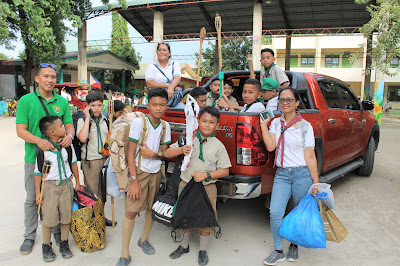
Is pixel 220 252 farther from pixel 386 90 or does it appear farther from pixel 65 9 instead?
pixel 386 90

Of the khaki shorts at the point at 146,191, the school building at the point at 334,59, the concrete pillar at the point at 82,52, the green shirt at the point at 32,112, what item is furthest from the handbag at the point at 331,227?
the school building at the point at 334,59

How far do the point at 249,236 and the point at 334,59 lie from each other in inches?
1477

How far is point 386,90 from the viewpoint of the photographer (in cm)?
3509

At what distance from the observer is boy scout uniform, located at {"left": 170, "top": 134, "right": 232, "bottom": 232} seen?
283cm

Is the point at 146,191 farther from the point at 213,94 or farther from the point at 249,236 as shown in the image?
the point at 213,94

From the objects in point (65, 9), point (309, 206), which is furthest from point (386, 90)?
point (309, 206)

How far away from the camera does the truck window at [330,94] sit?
13.8 feet

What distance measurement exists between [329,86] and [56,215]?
388 centimetres

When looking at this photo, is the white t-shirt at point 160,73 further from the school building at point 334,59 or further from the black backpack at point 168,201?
the school building at point 334,59

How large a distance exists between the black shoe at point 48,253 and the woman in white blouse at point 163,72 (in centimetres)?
198

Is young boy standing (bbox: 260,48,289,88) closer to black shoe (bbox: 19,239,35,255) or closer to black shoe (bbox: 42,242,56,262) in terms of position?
black shoe (bbox: 42,242,56,262)

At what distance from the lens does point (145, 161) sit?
2.89 meters

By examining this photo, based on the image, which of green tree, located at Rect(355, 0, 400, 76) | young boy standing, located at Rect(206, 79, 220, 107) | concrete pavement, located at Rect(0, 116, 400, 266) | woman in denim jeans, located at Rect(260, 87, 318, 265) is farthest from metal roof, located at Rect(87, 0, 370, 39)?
woman in denim jeans, located at Rect(260, 87, 318, 265)

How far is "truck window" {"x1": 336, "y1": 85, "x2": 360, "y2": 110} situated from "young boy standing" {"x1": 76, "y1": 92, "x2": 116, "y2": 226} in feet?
11.7
